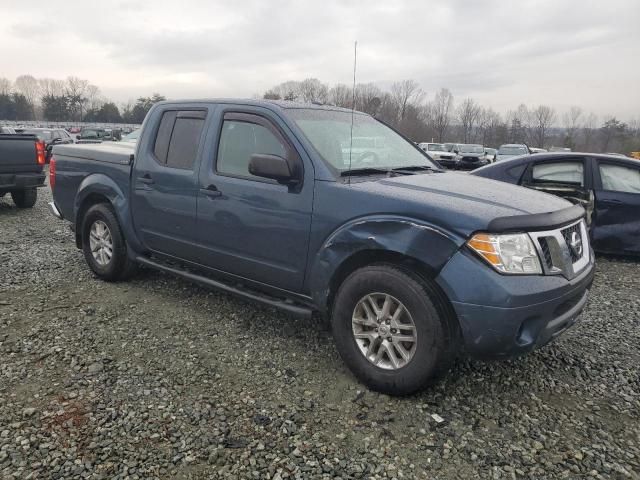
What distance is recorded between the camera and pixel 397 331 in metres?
2.95

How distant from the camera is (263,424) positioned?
8.97 ft

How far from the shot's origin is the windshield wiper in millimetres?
3355

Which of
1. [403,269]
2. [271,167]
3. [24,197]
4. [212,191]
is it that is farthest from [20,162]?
[403,269]

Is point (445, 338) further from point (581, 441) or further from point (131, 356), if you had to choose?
point (131, 356)

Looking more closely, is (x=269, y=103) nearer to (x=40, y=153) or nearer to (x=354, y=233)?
(x=354, y=233)

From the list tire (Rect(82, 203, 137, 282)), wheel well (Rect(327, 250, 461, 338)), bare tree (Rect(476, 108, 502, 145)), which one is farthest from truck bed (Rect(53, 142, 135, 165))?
bare tree (Rect(476, 108, 502, 145))

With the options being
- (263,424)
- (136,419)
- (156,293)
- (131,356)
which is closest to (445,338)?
(263,424)

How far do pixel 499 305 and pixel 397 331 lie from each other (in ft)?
2.11

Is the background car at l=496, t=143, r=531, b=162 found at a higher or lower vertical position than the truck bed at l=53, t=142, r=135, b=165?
higher

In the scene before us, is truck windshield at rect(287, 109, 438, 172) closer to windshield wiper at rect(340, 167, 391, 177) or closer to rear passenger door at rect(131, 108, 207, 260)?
windshield wiper at rect(340, 167, 391, 177)

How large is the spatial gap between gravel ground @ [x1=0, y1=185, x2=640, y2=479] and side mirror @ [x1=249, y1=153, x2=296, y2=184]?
1.33 metres

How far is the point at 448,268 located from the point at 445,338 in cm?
41

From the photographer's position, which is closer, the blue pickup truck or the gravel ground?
the gravel ground

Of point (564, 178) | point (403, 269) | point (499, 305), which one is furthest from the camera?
point (564, 178)
